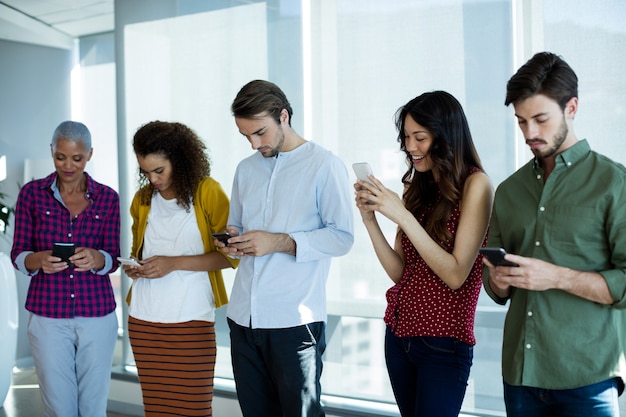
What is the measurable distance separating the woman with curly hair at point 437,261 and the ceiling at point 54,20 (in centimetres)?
376

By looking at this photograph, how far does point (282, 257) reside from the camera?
251 cm

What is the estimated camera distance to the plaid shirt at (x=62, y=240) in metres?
3.01

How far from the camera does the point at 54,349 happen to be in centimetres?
298

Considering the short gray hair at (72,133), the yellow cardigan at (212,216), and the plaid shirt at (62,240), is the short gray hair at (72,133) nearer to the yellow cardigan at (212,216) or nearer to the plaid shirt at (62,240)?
the plaid shirt at (62,240)

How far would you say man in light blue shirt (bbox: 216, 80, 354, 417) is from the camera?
2438 mm

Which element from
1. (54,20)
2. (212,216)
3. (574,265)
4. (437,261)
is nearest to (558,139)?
(574,265)

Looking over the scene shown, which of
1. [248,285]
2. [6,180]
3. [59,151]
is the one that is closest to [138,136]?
[59,151]

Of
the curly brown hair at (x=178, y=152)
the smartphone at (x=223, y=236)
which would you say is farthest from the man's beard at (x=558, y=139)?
the curly brown hair at (x=178, y=152)

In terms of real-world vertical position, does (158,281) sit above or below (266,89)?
below

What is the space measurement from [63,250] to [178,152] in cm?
63

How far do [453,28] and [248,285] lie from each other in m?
1.64

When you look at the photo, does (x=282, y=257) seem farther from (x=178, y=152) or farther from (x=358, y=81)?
(x=358, y=81)

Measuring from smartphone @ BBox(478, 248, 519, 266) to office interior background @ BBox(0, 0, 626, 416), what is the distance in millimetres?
1438

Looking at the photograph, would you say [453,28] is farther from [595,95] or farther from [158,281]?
[158,281]
